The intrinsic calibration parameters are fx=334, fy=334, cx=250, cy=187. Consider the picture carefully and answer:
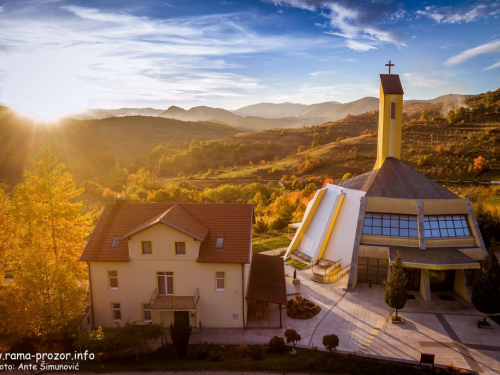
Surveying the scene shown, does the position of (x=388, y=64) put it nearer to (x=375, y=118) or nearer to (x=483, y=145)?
(x=483, y=145)

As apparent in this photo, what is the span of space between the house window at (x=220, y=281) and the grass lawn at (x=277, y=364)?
12.3 ft

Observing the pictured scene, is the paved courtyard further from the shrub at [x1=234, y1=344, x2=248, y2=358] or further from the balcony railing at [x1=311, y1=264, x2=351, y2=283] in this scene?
the balcony railing at [x1=311, y1=264, x2=351, y2=283]

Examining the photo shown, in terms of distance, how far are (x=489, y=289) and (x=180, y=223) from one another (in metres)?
18.8

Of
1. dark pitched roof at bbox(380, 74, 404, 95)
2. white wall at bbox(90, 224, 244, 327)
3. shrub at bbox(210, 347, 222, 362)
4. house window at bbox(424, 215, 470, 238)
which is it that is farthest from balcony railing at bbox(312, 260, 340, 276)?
dark pitched roof at bbox(380, 74, 404, 95)

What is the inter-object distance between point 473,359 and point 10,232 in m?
27.9

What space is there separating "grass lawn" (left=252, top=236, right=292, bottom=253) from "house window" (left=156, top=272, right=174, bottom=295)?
16302mm

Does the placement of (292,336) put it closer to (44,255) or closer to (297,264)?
(297,264)

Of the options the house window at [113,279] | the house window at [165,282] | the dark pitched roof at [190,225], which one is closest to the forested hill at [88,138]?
the dark pitched roof at [190,225]

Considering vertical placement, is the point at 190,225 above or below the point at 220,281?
above

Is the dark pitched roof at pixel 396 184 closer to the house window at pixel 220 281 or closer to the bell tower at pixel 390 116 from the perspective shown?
the bell tower at pixel 390 116

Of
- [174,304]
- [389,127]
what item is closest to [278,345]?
[174,304]

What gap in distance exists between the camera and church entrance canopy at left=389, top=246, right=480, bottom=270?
73.2 ft

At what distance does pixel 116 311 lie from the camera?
21484 mm

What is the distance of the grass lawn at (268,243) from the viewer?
3756 centimetres
